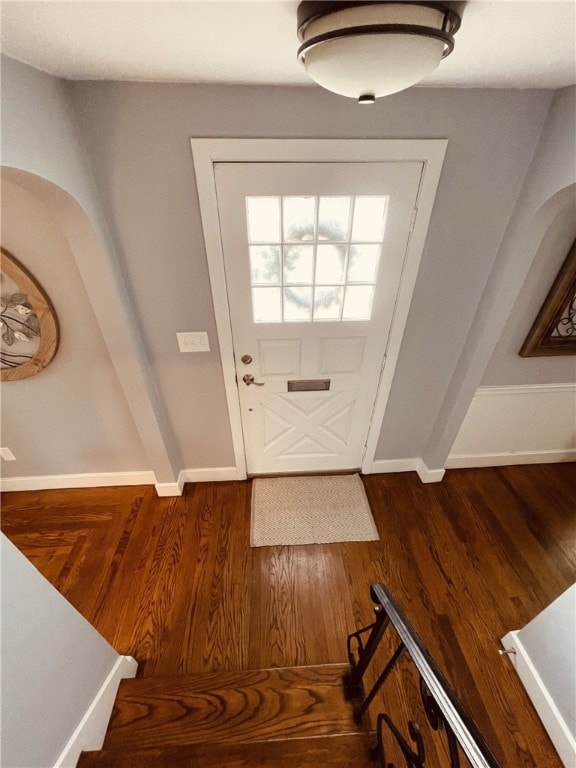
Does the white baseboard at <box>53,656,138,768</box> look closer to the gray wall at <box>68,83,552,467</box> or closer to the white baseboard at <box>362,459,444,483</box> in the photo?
the gray wall at <box>68,83,552,467</box>

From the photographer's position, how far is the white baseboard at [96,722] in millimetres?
1054

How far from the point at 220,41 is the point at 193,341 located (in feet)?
4.00

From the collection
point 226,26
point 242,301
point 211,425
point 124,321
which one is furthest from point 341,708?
point 226,26

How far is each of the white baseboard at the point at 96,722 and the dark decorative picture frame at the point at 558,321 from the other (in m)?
2.68

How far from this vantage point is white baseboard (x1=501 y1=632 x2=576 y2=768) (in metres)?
1.31

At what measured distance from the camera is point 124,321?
166 centimetres

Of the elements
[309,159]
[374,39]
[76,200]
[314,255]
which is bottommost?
[314,255]

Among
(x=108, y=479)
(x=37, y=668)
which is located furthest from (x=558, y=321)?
(x=108, y=479)

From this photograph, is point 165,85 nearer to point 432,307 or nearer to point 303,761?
point 432,307

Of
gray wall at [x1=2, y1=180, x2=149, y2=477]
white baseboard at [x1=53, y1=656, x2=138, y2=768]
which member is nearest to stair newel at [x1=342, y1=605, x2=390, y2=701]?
white baseboard at [x1=53, y1=656, x2=138, y2=768]

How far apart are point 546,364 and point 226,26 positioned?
2414 mm

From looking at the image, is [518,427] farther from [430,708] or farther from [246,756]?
[246,756]

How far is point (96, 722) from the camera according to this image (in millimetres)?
1192

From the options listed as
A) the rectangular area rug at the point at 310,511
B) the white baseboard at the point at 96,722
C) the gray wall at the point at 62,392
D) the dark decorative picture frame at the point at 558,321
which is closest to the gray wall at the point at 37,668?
the white baseboard at the point at 96,722
